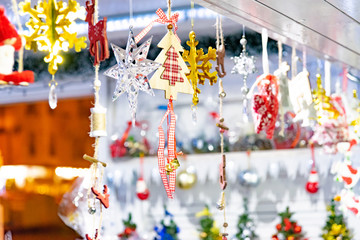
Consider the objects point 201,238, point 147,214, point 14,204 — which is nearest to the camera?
point 201,238

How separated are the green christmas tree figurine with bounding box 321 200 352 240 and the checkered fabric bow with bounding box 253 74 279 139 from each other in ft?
7.82

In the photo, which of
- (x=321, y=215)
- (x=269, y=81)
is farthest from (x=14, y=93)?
(x=269, y=81)

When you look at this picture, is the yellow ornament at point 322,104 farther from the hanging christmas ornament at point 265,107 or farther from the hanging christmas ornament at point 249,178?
the hanging christmas ornament at point 249,178

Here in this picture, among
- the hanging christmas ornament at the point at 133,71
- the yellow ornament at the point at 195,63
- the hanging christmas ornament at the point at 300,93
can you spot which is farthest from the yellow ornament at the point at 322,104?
the hanging christmas ornament at the point at 133,71

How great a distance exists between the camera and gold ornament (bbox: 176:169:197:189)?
17.8 feet

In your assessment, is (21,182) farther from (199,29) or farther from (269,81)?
(269,81)

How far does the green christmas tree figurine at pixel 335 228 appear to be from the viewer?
4.79 metres

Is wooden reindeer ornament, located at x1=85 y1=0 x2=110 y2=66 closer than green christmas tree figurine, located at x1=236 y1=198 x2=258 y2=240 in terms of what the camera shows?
Yes

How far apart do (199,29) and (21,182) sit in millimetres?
2430

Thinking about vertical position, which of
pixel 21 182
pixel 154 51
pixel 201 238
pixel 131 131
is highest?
pixel 154 51

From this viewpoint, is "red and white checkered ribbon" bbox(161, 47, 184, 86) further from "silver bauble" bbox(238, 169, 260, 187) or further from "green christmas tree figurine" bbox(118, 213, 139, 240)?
"green christmas tree figurine" bbox(118, 213, 139, 240)

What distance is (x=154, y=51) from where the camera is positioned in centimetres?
508

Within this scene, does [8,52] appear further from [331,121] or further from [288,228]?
[288,228]

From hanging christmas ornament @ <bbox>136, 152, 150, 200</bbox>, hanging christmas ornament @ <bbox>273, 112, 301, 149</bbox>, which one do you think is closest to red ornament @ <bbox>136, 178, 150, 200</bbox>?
hanging christmas ornament @ <bbox>136, 152, 150, 200</bbox>
